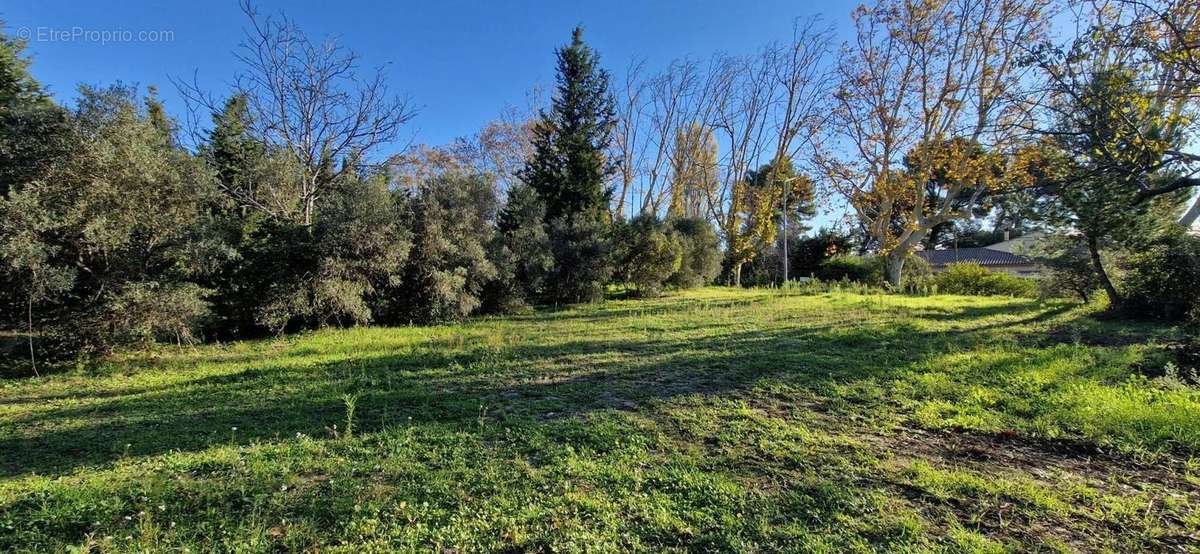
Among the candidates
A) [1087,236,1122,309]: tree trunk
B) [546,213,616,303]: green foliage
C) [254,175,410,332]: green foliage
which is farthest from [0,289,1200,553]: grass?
[546,213,616,303]: green foliage

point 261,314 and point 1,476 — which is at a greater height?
point 261,314

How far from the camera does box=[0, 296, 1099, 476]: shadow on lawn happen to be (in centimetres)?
351

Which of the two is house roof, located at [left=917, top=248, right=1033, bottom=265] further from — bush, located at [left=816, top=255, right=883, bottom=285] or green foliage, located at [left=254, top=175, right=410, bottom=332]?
green foliage, located at [left=254, top=175, right=410, bottom=332]

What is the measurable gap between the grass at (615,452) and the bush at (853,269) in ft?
55.8

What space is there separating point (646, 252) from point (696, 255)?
2.90 metres

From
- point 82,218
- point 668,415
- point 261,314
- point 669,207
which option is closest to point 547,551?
point 668,415

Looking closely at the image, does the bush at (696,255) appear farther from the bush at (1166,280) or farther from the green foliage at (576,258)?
the bush at (1166,280)

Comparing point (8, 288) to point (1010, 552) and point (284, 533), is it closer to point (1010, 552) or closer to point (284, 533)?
point (284, 533)

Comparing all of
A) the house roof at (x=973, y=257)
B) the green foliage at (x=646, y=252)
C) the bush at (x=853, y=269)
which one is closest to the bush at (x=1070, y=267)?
the green foliage at (x=646, y=252)

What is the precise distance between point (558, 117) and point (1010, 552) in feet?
62.4

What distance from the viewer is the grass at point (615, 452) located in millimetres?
2201

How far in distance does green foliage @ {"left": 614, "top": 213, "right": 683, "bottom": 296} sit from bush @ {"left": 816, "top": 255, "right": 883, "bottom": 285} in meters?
11.4

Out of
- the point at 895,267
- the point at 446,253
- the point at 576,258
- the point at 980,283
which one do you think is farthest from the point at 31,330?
the point at 980,283

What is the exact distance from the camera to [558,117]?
62.5 ft
